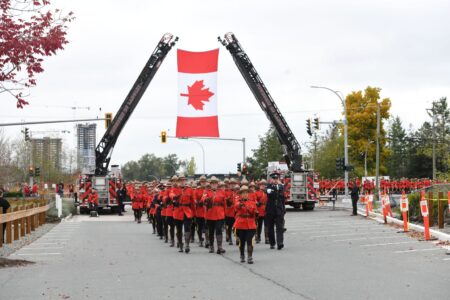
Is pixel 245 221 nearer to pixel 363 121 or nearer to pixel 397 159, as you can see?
pixel 363 121

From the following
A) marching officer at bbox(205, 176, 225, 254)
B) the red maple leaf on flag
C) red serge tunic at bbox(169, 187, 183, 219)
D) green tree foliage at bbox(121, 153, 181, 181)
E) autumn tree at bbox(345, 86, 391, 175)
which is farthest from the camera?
green tree foliage at bbox(121, 153, 181, 181)

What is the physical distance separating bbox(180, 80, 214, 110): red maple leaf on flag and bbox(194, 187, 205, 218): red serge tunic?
16.1m

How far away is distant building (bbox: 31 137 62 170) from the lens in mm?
89875

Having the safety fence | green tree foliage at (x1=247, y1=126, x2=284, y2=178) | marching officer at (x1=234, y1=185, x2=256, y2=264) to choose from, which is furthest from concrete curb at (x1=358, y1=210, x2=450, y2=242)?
green tree foliage at (x1=247, y1=126, x2=284, y2=178)

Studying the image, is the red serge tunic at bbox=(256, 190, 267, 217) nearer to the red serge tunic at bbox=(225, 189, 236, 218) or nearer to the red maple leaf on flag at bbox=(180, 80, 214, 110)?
the red serge tunic at bbox=(225, 189, 236, 218)

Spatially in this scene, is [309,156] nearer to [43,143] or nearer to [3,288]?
[43,143]

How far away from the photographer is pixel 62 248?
20.3 meters

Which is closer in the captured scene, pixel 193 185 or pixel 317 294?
pixel 317 294

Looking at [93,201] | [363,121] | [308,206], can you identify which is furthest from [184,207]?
[363,121]

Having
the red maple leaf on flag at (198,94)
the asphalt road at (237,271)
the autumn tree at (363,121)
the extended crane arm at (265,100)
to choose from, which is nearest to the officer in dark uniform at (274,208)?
the asphalt road at (237,271)

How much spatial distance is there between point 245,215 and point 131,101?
2699 cm

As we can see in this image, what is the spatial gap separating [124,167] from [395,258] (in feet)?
597

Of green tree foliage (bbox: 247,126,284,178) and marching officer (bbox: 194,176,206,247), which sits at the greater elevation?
green tree foliage (bbox: 247,126,284,178)

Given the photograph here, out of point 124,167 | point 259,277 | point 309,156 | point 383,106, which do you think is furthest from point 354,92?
point 124,167
